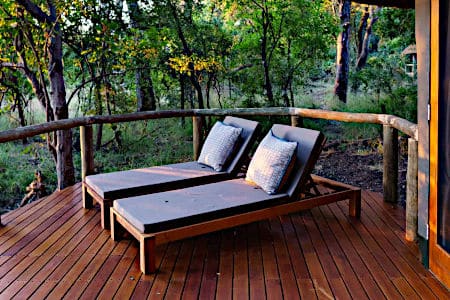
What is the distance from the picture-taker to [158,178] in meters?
4.61

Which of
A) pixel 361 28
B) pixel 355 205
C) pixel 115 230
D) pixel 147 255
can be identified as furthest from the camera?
pixel 361 28

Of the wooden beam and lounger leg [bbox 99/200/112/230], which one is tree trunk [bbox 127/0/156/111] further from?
lounger leg [bbox 99/200/112/230]

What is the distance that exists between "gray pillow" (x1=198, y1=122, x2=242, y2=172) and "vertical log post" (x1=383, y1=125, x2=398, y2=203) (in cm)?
155

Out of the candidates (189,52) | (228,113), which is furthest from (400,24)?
(228,113)

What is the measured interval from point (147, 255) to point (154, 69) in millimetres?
6420

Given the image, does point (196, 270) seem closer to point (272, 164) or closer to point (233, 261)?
point (233, 261)

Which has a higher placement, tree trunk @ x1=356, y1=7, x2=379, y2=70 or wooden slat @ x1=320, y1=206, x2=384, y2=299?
tree trunk @ x1=356, y1=7, x2=379, y2=70

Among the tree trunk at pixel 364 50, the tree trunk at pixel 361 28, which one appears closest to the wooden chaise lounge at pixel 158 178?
the tree trunk at pixel 364 50

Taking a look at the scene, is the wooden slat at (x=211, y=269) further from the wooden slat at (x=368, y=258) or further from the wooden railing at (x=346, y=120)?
the wooden railing at (x=346, y=120)

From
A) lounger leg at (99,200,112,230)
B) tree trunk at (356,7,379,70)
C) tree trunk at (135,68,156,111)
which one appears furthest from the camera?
tree trunk at (356,7,379,70)

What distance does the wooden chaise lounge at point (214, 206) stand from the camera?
3.34 meters

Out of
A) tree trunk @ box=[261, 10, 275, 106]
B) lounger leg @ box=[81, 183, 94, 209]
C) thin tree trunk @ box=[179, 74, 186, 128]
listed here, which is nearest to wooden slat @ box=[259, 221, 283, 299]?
lounger leg @ box=[81, 183, 94, 209]

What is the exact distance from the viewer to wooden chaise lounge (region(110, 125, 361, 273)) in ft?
11.0

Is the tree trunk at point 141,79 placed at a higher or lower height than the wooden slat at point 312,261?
higher
